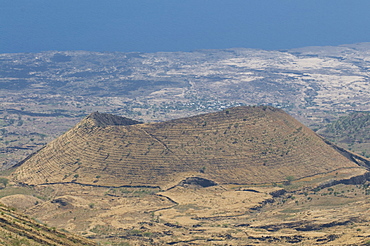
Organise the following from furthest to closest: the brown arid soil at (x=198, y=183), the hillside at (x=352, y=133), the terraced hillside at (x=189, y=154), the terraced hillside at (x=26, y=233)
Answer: the hillside at (x=352, y=133) < the terraced hillside at (x=189, y=154) < the brown arid soil at (x=198, y=183) < the terraced hillside at (x=26, y=233)

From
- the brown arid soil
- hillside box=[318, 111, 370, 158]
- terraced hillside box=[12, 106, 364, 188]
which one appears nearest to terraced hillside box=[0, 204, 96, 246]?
the brown arid soil

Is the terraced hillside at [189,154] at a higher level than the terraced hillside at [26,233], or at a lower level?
lower

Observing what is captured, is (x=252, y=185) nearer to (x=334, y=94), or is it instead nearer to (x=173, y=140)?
(x=173, y=140)

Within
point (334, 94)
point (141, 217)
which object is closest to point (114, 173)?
point (141, 217)

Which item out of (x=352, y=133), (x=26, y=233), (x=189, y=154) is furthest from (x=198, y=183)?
(x=352, y=133)

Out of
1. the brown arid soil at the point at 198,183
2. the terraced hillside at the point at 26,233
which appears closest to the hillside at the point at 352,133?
the brown arid soil at the point at 198,183

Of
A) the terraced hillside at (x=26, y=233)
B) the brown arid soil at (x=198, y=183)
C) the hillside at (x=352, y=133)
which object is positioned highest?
the terraced hillside at (x=26, y=233)

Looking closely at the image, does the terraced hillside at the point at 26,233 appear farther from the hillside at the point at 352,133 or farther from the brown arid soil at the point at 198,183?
the hillside at the point at 352,133
